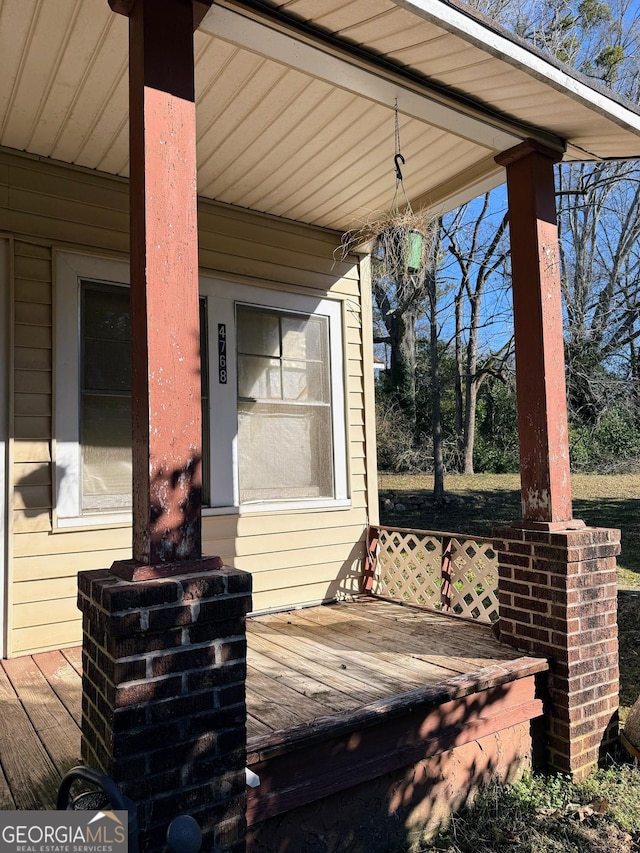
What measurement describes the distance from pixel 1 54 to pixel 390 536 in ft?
12.0

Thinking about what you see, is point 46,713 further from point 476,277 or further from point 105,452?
point 476,277

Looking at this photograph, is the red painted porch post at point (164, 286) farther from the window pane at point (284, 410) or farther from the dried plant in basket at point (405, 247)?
the window pane at point (284, 410)

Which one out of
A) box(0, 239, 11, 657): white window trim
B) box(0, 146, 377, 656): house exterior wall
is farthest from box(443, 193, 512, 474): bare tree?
box(0, 239, 11, 657): white window trim

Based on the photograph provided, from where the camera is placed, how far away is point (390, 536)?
461cm

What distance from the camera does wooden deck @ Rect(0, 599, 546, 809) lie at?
221 cm

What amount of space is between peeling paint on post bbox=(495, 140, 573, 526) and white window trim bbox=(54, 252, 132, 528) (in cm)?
239

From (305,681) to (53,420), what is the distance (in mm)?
1959

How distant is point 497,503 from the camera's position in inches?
453

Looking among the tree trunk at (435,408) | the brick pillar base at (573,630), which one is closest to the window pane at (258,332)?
the brick pillar base at (573,630)

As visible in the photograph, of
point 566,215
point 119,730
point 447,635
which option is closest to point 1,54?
point 119,730

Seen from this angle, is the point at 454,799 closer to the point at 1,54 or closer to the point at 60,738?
the point at 60,738

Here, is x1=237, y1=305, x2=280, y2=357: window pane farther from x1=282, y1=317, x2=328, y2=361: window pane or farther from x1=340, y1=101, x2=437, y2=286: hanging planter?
x1=340, y1=101, x2=437, y2=286: hanging planter

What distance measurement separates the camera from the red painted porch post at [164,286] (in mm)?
1901

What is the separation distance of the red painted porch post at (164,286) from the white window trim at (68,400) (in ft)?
5.50
